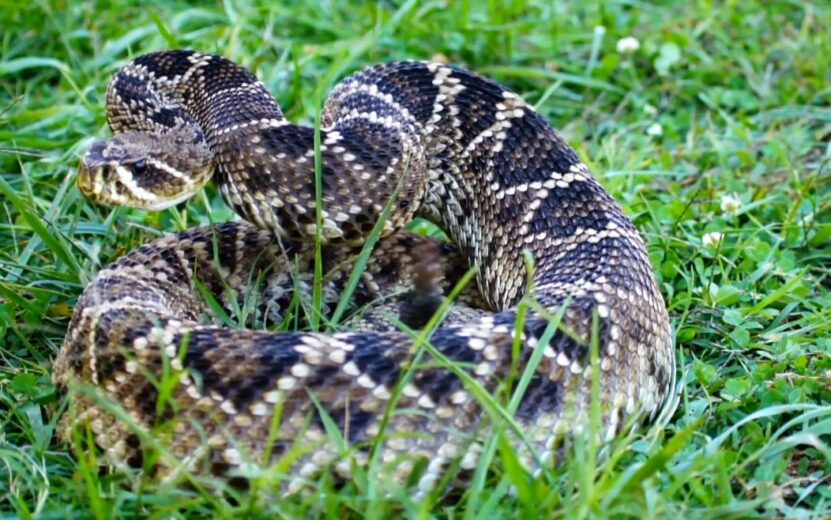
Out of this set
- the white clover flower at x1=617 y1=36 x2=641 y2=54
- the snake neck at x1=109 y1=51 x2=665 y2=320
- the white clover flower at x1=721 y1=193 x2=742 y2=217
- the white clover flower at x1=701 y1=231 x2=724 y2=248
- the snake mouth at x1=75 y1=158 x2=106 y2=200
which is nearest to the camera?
the snake mouth at x1=75 y1=158 x2=106 y2=200

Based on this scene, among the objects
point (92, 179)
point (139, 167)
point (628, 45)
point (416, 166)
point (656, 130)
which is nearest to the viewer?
point (92, 179)

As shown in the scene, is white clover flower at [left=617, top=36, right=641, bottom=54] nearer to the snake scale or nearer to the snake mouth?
the snake scale

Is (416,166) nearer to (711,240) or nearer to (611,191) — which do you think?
(611,191)

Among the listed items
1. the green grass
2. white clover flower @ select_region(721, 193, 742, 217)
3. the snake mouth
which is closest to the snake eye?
the snake mouth

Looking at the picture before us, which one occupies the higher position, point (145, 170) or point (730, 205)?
point (145, 170)

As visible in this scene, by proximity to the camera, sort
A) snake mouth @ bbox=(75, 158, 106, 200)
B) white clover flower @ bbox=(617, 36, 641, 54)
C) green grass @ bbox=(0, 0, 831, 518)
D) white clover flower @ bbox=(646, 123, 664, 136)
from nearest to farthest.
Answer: green grass @ bbox=(0, 0, 831, 518) < snake mouth @ bbox=(75, 158, 106, 200) < white clover flower @ bbox=(646, 123, 664, 136) < white clover flower @ bbox=(617, 36, 641, 54)

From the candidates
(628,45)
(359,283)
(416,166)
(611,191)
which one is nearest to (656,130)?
(628,45)

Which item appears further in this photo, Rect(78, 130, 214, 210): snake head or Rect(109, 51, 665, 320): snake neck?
Rect(109, 51, 665, 320): snake neck
